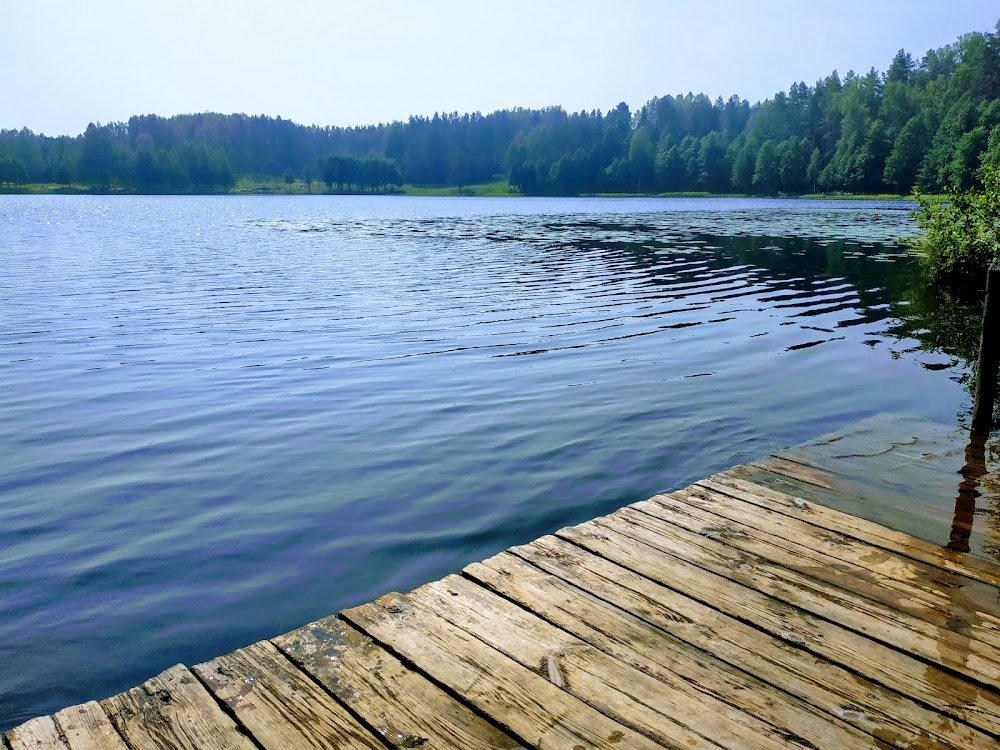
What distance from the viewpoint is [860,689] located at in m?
3.60

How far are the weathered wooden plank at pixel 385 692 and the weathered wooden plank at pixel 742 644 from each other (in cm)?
101

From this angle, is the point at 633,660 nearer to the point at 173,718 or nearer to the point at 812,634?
the point at 812,634

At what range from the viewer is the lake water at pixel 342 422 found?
234 inches

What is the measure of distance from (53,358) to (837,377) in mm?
14447

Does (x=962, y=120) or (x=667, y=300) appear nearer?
(x=667, y=300)

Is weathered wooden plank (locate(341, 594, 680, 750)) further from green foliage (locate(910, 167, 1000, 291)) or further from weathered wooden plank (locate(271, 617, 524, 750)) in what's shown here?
green foliage (locate(910, 167, 1000, 291))

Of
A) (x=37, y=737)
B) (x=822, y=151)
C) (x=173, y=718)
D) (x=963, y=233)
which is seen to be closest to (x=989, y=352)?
(x=173, y=718)

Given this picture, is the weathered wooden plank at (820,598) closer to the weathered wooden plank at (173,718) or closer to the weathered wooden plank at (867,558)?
the weathered wooden plank at (867,558)

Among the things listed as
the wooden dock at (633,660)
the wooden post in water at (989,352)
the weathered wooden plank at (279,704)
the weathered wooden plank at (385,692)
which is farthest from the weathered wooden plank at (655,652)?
the wooden post in water at (989,352)

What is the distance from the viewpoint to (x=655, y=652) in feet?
12.7

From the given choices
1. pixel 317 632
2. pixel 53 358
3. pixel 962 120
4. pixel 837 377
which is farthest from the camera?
pixel 962 120

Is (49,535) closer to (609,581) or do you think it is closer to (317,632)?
(317,632)

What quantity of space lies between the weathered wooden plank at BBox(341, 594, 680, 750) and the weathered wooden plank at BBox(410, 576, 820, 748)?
7 centimetres

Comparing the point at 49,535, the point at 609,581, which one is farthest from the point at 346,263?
the point at 609,581
